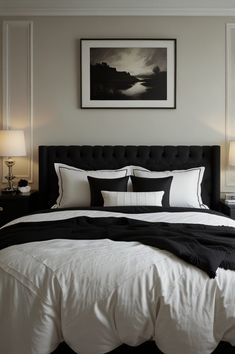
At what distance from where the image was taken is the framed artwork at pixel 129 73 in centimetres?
428

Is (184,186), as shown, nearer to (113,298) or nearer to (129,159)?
(129,159)

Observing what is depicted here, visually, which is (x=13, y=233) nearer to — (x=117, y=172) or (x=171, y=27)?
(x=117, y=172)

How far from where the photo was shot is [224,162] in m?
4.36

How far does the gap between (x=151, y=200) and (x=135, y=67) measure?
68.9 inches

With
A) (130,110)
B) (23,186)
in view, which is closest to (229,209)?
(130,110)

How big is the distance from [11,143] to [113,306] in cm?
271

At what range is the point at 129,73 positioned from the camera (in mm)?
4293

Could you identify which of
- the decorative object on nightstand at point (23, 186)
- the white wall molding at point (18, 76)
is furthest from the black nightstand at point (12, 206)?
the white wall molding at point (18, 76)

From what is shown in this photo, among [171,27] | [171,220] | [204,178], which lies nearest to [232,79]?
[171,27]

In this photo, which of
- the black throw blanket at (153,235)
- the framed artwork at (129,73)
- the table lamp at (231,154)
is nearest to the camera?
the black throw blanket at (153,235)

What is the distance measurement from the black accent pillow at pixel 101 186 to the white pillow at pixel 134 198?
5.6 inches

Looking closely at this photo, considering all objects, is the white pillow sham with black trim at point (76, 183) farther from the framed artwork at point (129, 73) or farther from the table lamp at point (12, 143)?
the framed artwork at point (129, 73)

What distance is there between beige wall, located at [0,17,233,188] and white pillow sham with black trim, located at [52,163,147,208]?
1.81 feet

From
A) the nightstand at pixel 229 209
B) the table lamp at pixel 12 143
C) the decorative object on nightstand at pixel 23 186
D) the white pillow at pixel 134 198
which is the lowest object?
the nightstand at pixel 229 209
